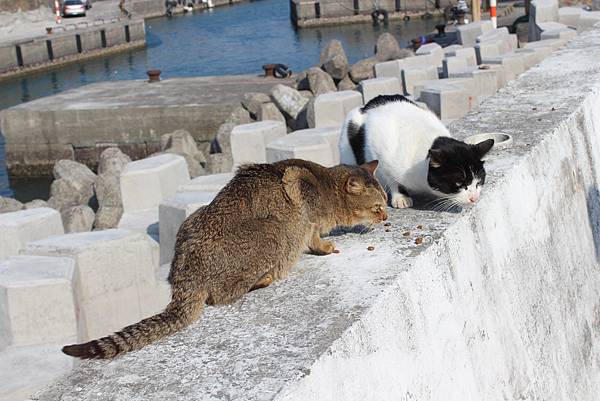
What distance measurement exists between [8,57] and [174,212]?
26634 millimetres

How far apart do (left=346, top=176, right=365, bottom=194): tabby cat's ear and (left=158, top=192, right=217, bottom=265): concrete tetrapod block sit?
2.17 meters

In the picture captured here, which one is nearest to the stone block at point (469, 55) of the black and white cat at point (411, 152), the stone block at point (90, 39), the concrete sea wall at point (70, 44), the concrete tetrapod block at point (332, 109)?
the concrete tetrapod block at point (332, 109)

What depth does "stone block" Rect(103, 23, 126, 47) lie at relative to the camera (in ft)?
115

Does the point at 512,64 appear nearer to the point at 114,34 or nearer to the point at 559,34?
the point at 559,34

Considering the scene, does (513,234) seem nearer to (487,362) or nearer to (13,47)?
(487,362)

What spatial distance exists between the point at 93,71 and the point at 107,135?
15.5m

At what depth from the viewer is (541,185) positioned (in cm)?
530

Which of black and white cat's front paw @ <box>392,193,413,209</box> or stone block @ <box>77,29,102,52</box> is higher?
black and white cat's front paw @ <box>392,193,413,209</box>

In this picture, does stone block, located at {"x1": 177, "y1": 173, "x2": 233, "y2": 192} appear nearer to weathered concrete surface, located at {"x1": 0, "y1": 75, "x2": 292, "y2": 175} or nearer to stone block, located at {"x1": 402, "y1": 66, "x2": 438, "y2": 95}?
stone block, located at {"x1": 402, "y1": 66, "x2": 438, "y2": 95}

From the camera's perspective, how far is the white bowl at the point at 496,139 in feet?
17.8

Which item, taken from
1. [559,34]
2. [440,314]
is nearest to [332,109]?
[559,34]

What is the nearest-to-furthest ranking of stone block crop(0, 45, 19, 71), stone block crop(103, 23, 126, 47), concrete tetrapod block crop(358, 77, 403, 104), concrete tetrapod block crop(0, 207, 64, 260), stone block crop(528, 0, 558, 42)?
concrete tetrapod block crop(0, 207, 64, 260) < concrete tetrapod block crop(358, 77, 403, 104) < stone block crop(528, 0, 558, 42) < stone block crop(0, 45, 19, 71) < stone block crop(103, 23, 126, 47)

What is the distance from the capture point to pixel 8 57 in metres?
30.8

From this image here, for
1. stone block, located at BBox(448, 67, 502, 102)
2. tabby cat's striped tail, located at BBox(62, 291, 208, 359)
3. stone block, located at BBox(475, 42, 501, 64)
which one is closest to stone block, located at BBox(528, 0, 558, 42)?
stone block, located at BBox(475, 42, 501, 64)
